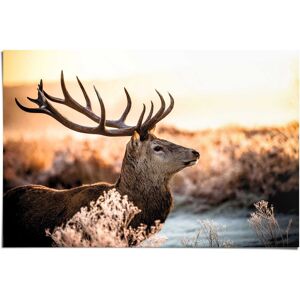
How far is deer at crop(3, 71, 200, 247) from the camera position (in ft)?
16.5

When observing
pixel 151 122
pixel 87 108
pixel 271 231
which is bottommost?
pixel 271 231

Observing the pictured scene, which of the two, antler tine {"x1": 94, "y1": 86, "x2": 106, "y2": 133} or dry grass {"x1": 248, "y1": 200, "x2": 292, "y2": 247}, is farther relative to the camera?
dry grass {"x1": 248, "y1": 200, "x2": 292, "y2": 247}

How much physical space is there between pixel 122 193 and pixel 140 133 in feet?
1.49

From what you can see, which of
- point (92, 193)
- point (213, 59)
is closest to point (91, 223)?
point (92, 193)

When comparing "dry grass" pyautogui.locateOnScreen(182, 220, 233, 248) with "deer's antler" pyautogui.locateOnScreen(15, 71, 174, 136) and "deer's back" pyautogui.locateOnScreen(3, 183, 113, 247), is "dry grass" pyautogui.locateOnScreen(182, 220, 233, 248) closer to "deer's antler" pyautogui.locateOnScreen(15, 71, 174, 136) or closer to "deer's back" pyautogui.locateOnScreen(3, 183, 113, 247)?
"deer's back" pyautogui.locateOnScreen(3, 183, 113, 247)

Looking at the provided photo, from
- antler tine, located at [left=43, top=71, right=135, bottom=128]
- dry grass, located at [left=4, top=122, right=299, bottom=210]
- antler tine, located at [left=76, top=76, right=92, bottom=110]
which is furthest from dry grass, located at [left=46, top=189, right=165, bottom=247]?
antler tine, located at [left=76, top=76, right=92, bottom=110]

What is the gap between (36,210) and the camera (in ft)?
16.9

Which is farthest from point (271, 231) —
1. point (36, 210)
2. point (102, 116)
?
point (36, 210)

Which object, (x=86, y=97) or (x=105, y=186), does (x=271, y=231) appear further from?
(x=86, y=97)
